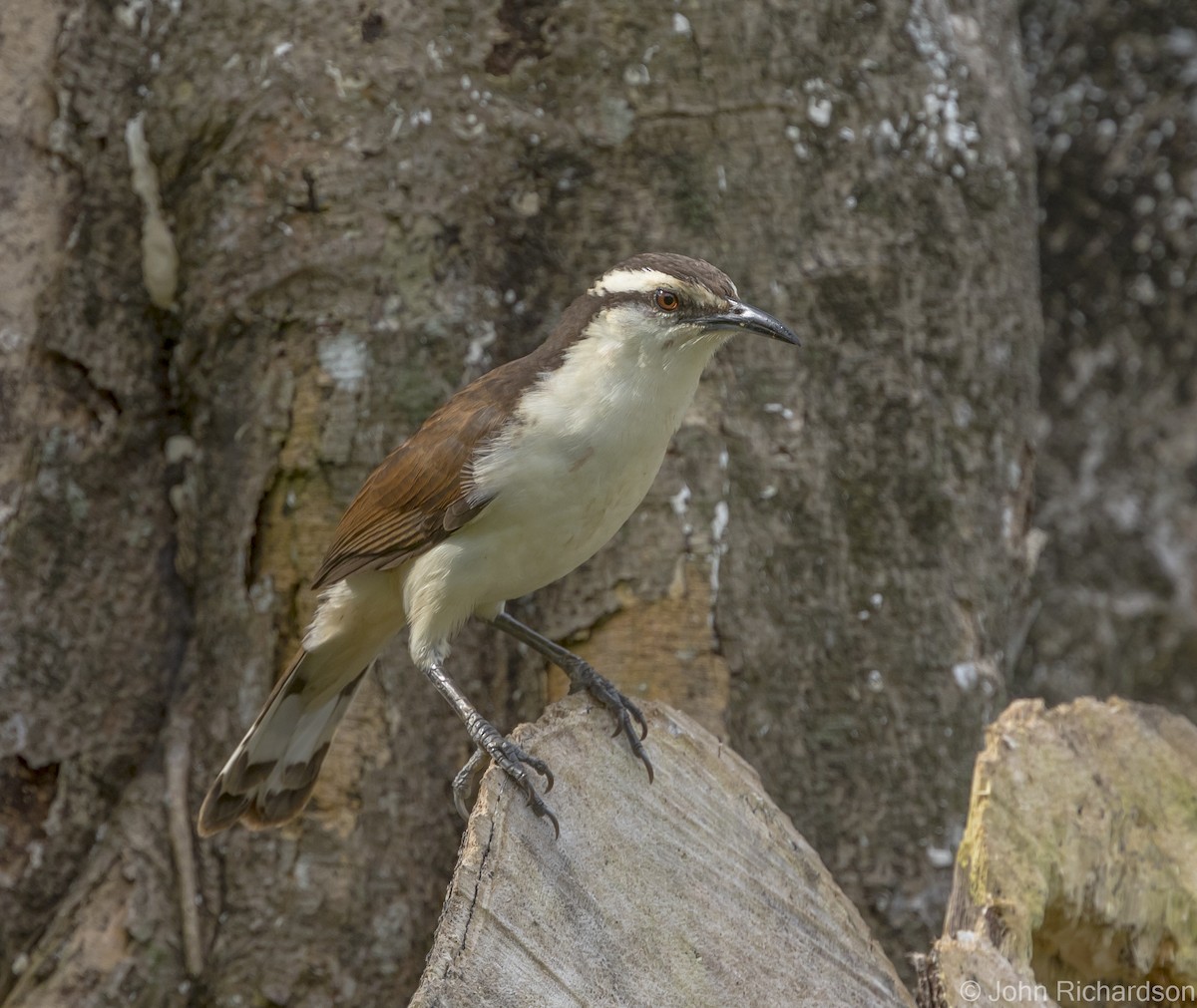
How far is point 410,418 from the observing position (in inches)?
165

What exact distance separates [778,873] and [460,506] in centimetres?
121

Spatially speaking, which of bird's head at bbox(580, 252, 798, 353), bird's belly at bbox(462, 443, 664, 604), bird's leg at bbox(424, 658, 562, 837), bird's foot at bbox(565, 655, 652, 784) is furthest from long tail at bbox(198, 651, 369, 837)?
bird's head at bbox(580, 252, 798, 353)

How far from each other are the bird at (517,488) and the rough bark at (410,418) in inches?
15.4

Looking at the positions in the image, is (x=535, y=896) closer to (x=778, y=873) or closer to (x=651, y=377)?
(x=778, y=873)

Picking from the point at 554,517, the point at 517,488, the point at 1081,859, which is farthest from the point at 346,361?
the point at 1081,859

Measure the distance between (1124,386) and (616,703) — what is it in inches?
146

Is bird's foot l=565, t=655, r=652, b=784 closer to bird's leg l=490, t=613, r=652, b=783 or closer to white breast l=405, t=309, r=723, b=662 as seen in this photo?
bird's leg l=490, t=613, r=652, b=783

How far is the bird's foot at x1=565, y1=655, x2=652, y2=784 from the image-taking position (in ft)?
10.0

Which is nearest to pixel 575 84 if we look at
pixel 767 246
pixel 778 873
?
pixel 767 246

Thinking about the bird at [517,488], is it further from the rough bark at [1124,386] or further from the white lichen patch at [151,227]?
the rough bark at [1124,386]

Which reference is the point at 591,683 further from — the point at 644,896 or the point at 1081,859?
the point at 1081,859

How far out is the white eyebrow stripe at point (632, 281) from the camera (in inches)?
138

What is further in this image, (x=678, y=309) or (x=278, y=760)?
(x=278, y=760)

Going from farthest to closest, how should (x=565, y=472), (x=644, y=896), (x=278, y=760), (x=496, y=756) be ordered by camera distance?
(x=278, y=760) < (x=565, y=472) < (x=496, y=756) < (x=644, y=896)
